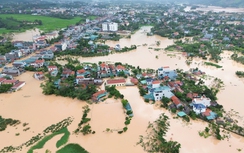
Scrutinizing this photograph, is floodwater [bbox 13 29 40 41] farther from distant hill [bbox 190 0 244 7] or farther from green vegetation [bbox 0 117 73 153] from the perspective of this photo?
distant hill [bbox 190 0 244 7]

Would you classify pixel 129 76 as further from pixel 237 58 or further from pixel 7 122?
pixel 237 58

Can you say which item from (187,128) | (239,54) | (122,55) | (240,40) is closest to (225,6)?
(240,40)

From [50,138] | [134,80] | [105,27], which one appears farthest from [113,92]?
[105,27]

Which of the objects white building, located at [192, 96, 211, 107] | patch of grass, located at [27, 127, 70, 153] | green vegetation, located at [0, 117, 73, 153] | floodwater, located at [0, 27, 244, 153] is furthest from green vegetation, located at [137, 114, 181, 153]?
green vegetation, located at [0, 117, 73, 153]

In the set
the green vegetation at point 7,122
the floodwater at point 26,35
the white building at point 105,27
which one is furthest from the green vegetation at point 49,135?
the white building at point 105,27

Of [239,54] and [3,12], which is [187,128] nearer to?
[239,54]

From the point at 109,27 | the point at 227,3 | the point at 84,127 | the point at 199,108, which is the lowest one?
the point at 84,127

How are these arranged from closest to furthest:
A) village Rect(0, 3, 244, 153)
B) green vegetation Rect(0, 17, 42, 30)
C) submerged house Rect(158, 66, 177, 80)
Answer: village Rect(0, 3, 244, 153) < submerged house Rect(158, 66, 177, 80) < green vegetation Rect(0, 17, 42, 30)

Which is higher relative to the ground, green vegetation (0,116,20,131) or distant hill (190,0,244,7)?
distant hill (190,0,244,7)

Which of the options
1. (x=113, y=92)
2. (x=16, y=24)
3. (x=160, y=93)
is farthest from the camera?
(x=16, y=24)
